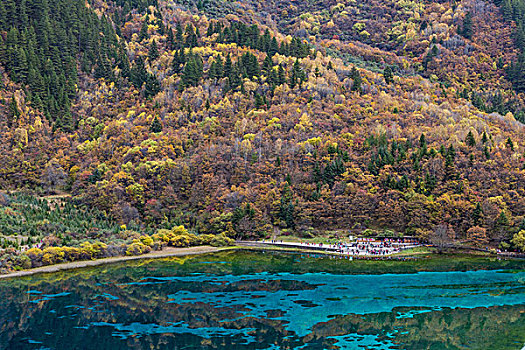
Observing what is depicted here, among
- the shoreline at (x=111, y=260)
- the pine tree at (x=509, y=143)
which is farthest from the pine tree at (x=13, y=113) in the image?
the pine tree at (x=509, y=143)

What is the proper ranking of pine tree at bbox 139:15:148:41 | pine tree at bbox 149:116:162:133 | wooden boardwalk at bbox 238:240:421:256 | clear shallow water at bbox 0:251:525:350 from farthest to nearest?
pine tree at bbox 139:15:148:41 → pine tree at bbox 149:116:162:133 → wooden boardwalk at bbox 238:240:421:256 → clear shallow water at bbox 0:251:525:350

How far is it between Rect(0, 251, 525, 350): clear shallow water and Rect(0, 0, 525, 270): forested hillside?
710 inches

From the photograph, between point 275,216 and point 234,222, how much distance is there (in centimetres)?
838

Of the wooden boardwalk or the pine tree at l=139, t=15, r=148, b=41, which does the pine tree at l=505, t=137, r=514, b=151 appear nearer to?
the wooden boardwalk

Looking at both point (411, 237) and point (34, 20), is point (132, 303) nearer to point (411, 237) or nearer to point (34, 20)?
point (411, 237)

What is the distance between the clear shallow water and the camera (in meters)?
56.7

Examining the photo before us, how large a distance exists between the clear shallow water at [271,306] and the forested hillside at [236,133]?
18.0 metres

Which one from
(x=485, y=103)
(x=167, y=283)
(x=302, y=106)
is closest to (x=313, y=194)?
(x=302, y=106)

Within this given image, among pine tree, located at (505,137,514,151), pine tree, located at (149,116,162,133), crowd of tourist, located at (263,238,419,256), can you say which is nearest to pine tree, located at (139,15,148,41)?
pine tree, located at (149,116,162,133)

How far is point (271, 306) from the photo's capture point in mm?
67688

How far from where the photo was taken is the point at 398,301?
232 ft

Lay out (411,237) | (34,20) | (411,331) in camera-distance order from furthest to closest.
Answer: (34,20)
(411,237)
(411,331)

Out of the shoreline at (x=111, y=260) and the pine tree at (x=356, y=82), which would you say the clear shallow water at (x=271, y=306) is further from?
the pine tree at (x=356, y=82)

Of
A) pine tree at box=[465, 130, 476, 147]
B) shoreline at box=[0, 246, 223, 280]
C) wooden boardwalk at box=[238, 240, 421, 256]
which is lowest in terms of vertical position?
shoreline at box=[0, 246, 223, 280]
